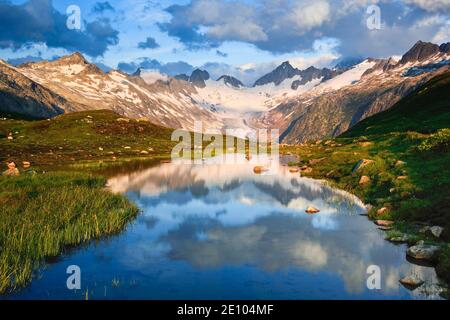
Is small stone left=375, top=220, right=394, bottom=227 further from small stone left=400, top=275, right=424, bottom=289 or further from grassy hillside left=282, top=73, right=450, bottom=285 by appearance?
small stone left=400, top=275, right=424, bottom=289

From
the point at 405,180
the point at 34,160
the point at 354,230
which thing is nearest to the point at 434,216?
the point at 354,230

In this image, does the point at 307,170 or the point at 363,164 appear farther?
the point at 307,170

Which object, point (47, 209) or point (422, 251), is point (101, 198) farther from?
point (422, 251)

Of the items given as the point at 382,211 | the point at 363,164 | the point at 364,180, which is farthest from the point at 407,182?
the point at 363,164

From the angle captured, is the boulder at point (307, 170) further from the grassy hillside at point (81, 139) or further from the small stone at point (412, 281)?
the small stone at point (412, 281)

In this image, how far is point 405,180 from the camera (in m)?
37.6

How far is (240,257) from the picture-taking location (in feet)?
79.4

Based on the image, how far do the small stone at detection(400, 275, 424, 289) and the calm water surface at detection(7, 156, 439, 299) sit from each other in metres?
0.42

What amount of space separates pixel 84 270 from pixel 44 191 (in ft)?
63.4

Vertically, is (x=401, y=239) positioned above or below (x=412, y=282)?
above

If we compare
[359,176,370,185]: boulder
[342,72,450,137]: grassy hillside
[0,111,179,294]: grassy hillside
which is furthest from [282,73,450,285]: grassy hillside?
[342,72,450,137]: grassy hillside

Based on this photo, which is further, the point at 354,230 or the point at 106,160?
the point at 106,160

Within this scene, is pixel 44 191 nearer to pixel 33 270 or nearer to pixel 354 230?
pixel 33 270

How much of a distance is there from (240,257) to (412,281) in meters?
8.87
